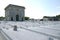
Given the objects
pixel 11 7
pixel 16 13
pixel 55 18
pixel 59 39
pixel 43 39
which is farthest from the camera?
pixel 16 13

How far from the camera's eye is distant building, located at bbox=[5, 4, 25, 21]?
2324cm

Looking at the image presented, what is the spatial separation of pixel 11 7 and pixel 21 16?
385cm

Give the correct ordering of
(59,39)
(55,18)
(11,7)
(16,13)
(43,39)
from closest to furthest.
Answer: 1. (59,39)
2. (43,39)
3. (55,18)
4. (11,7)
5. (16,13)

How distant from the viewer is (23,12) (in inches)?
999

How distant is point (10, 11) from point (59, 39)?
21795mm

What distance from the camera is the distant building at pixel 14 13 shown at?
23.2m

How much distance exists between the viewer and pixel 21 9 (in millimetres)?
24750

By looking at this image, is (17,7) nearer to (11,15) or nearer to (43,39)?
(11,15)

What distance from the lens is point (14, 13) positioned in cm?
2406

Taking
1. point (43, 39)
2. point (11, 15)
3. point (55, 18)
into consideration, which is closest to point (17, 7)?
point (11, 15)

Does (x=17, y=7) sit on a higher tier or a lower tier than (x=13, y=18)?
higher

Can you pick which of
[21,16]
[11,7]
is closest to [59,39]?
[11,7]

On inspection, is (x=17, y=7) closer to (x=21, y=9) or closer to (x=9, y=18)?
(x=21, y=9)

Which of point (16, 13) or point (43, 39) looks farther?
point (16, 13)
